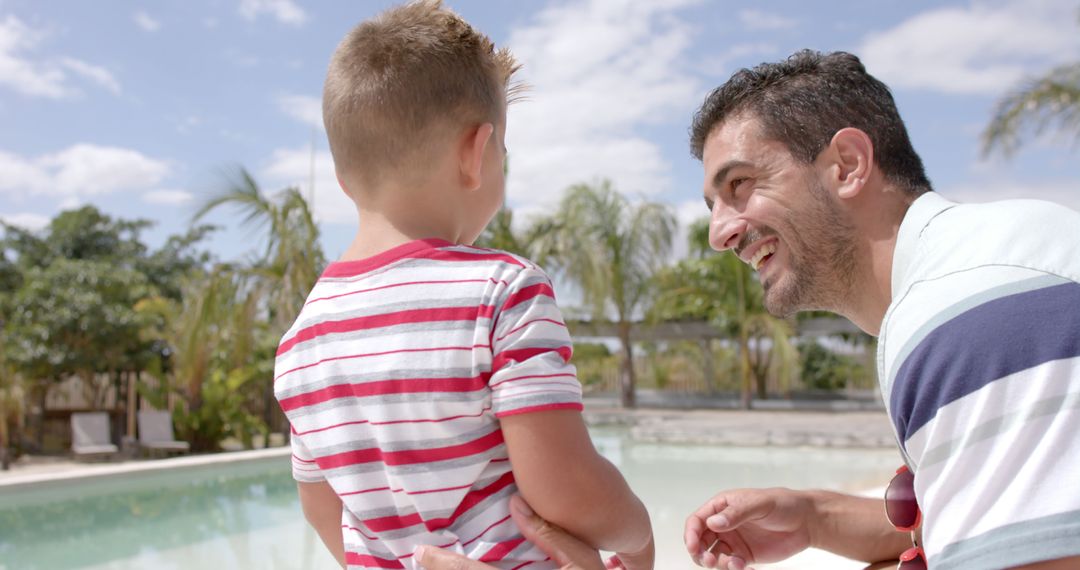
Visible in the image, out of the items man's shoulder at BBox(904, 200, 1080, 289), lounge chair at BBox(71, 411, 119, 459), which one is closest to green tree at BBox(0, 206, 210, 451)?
lounge chair at BBox(71, 411, 119, 459)

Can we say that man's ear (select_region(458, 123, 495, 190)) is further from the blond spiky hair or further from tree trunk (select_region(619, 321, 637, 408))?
tree trunk (select_region(619, 321, 637, 408))

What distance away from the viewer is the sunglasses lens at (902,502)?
1.56m

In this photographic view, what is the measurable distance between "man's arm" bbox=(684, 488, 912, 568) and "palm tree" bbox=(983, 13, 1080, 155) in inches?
440

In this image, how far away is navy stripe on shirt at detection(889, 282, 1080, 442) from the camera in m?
0.84

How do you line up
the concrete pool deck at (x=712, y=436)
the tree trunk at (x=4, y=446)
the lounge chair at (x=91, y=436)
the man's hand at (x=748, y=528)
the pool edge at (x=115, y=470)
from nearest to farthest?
the man's hand at (x=748, y=528), the pool edge at (x=115, y=470), the concrete pool deck at (x=712, y=436), the tree trunk at (x=4, y=446), the lounge chair at (x=91, y=436)

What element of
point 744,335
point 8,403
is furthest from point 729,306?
point 8,403

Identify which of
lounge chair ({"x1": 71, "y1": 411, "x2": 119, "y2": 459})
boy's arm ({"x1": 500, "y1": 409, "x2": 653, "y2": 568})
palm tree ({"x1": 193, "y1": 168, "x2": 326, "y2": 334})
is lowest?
lounge chair ({"x1": 71, "y1": 411, "x2": 119, "y2": 459})

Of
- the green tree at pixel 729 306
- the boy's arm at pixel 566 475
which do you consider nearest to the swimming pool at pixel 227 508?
the boy's arm at pixel 566 475

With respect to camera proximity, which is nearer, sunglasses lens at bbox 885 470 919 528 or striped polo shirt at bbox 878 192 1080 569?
striped polo shirt at bbox 878 192 1080 569

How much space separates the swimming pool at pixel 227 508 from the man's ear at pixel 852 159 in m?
3.93

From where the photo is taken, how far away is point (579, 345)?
23031mm

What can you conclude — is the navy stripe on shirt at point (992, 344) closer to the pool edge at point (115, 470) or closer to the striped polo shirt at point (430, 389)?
the striped polo shirt at point (430, 389)

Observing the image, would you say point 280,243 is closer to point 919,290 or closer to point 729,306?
point 919,290

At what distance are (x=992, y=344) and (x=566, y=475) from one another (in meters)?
0.54
